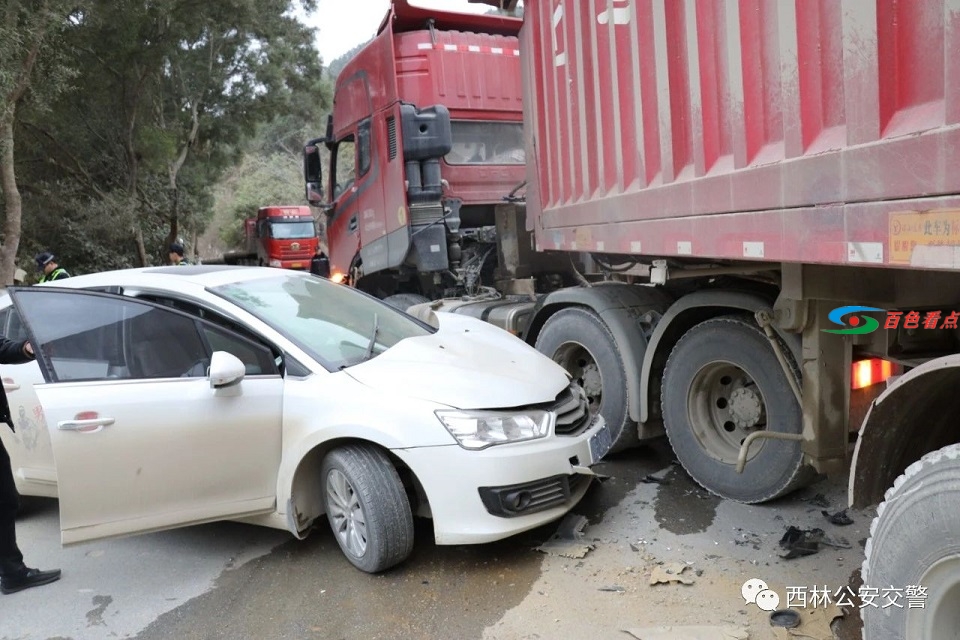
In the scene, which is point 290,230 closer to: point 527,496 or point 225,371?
point 225,371

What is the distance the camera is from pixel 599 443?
12.9 ft

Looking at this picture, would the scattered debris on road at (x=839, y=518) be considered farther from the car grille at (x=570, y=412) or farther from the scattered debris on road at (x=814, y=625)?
the car grille at (x=570, y=412)

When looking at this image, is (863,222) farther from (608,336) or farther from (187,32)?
(187,32)

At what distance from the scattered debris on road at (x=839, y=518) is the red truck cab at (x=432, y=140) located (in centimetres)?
436

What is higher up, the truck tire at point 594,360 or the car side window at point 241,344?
the car side window at point 241,344

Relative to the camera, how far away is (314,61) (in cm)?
2338

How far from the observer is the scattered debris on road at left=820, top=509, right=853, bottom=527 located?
3.71 m

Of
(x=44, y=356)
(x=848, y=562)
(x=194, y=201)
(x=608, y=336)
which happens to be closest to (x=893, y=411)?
(x=848, y=562)

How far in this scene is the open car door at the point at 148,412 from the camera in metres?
3.34

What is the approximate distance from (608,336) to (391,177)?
10.8 feet

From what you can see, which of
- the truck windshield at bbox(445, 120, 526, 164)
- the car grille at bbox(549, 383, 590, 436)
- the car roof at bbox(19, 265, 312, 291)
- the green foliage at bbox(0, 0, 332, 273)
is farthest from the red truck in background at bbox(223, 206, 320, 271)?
the car grille at bbox(549, 383, 590, 436)

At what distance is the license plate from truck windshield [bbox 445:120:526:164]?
13.1 ft

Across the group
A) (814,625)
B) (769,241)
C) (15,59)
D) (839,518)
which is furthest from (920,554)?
(15,59)

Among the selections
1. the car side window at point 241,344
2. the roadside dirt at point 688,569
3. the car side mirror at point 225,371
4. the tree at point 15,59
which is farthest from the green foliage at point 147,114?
the roadside dirt at point 688,569
